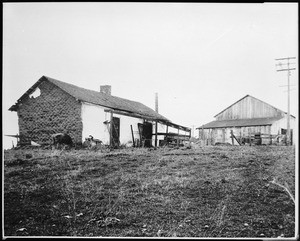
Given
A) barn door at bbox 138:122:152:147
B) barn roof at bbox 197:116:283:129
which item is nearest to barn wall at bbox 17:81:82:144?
barn door at bbox 138:122:152:147

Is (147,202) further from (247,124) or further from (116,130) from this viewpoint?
(247,124)

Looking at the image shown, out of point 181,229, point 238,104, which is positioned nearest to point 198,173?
point 181,229

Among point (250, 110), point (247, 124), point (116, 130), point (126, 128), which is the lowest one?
point (116, 130)

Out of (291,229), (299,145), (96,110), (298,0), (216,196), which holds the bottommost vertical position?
(291,229)

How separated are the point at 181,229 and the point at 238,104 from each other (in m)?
22.9

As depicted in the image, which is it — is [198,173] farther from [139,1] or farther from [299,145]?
[139,1]

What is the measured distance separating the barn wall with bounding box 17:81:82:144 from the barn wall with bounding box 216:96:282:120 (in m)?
17.1

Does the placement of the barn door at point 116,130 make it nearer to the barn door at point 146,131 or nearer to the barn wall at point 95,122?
the barn wall at point 95,122

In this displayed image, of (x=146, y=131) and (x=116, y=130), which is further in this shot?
(x=146, y=131)

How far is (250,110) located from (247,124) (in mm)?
1709

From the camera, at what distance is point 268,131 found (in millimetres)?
21828

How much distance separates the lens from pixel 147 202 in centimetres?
486

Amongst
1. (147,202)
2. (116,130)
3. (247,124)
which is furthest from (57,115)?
(247,124)

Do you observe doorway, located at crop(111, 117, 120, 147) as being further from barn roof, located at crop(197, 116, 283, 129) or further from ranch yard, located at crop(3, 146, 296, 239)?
barn roof, located at crop(197, 116, 283, 129)
